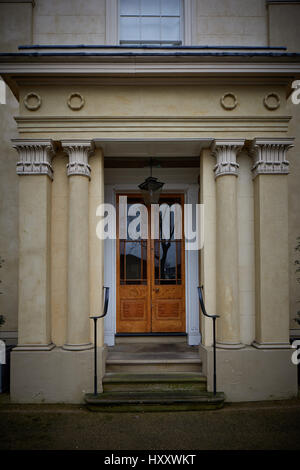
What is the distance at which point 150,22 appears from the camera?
21.8ft

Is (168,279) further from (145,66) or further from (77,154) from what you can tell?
(145,66)

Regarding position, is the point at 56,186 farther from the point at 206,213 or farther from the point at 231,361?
the point at 231,361

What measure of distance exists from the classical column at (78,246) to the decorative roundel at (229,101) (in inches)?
84.2

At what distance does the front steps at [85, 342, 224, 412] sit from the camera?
4.73m

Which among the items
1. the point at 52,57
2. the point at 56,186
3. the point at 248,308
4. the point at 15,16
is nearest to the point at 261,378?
the point at 248,308

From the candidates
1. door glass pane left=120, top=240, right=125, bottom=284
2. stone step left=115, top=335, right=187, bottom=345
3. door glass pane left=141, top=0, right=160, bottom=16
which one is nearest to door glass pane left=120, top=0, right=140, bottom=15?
door glass pane left=141, top=0, right=160, bottom=16

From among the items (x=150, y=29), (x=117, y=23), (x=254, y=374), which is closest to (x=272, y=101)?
(x=150, y=29)

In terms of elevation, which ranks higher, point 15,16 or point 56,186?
point 15,16

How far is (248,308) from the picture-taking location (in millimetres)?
5379

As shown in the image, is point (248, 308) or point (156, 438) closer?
point (156, 438)

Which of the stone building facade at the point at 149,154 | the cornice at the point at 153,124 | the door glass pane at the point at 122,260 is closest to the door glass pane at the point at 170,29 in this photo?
the stone building facade at the point at 149,154

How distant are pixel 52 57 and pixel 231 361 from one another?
16.9ft

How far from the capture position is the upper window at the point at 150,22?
6594 mm

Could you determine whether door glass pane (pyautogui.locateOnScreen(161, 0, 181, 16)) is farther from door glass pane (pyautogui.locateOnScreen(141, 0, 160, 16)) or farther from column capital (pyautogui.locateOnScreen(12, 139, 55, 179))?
column capital (pyautogui.locateOnScreen(12, 139, 55, 179))
